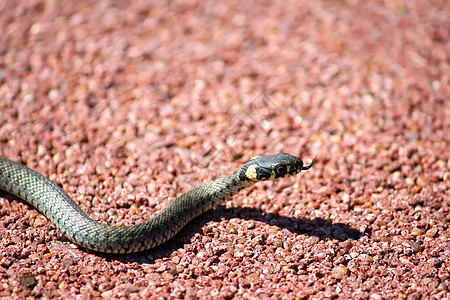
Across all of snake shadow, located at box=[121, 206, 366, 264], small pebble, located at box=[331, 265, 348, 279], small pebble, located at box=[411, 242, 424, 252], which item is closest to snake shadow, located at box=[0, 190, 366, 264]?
snake shadow, located at box=[121, 206, 366, 264]

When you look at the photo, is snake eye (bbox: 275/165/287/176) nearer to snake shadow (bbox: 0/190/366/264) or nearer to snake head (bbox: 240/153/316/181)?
snake head (bbox: 240/153/316/181)

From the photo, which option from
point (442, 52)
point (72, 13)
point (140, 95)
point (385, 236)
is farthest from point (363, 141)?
point (72, 13)

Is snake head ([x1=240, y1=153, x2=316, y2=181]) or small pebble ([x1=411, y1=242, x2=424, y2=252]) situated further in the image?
snake head ([x1=240, y1=153, x2=316, y2=181])

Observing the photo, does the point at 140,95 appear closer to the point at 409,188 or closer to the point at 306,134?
the point at 306,134

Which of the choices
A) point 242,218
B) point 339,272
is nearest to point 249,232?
point 242,218

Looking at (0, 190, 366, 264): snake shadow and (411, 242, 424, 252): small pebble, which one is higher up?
(0, 190, 366, 264): snake shadow

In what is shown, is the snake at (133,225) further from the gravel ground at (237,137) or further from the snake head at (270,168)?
the gravel ground at (237,137)
